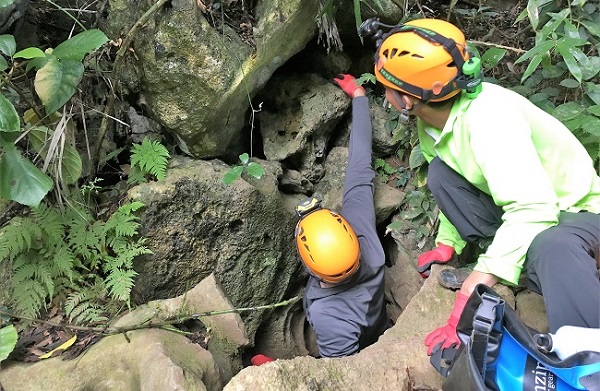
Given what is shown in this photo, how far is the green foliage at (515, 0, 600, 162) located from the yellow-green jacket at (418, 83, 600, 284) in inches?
18.8

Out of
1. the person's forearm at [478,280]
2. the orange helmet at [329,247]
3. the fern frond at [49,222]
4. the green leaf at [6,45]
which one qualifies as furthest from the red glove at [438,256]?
the green leaf at [6,45]

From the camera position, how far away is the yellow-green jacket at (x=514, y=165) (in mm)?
2229

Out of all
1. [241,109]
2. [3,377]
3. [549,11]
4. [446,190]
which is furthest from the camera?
[241,109]

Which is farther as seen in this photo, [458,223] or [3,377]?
[458,223]

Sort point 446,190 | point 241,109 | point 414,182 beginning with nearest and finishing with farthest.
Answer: point 446,190 < point 241,109 < point 414,182

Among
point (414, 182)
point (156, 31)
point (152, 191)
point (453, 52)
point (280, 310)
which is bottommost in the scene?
point (280, 310)

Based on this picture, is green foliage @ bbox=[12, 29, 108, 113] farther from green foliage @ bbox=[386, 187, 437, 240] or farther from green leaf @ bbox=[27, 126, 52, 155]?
green foliage @ bbox=[386, 187, 437, 240]

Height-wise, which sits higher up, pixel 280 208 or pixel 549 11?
pixel 549 11

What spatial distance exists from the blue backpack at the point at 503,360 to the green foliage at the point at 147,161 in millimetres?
2521

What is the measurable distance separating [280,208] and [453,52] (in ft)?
6.68

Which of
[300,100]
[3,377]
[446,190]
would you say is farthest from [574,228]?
[3,377]

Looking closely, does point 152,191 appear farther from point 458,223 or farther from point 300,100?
point 458,223

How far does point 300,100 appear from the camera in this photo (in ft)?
14.2

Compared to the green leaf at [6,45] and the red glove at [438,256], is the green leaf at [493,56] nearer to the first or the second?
the red glove at [438,256]
